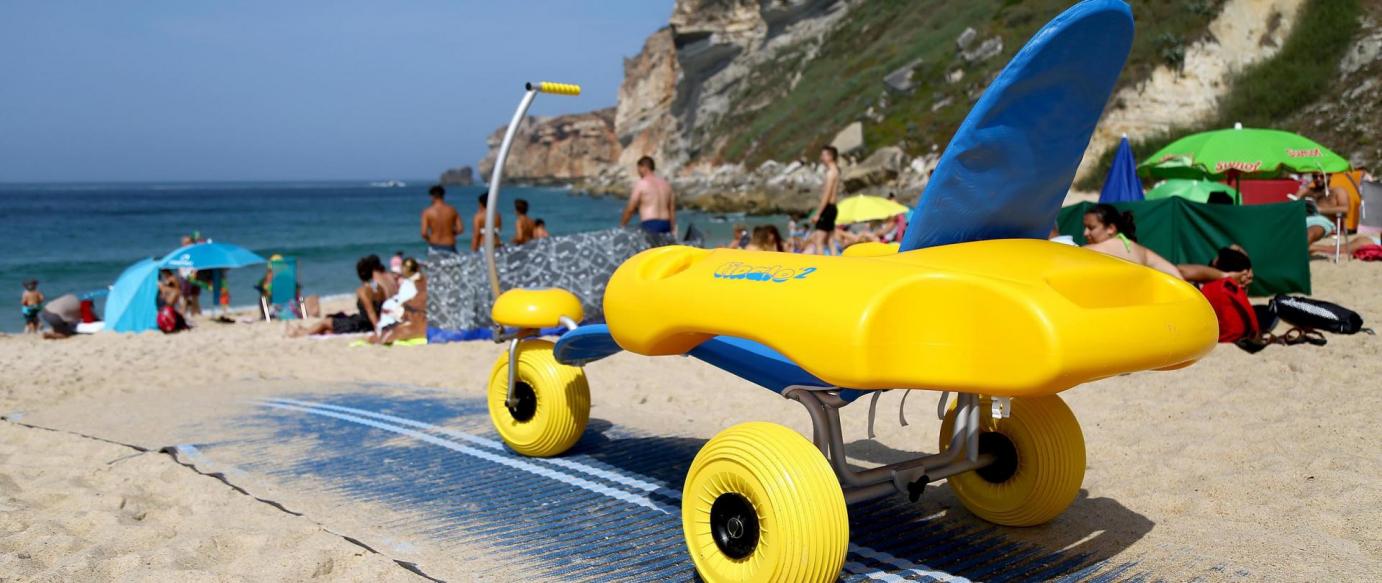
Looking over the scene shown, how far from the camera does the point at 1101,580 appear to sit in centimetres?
358

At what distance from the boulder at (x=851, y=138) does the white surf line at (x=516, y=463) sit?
117 feet

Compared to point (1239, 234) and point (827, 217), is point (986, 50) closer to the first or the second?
point (827, 217)

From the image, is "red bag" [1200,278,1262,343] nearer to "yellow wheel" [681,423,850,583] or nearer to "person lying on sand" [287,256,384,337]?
"yellow wheel" [681,423,850,583]

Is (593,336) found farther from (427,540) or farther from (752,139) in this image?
(752,139)

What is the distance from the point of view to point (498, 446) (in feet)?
19.1

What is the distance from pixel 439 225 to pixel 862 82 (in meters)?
38.5

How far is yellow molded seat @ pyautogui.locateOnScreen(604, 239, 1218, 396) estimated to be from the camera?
2891 millimetres

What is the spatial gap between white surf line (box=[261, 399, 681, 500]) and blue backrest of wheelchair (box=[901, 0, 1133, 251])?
6.56 ft

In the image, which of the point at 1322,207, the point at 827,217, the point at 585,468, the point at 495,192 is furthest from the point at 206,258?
the point at 1322,207

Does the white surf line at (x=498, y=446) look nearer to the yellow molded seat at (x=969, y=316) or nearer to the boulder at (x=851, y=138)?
Result: the yellow molded seat at (x=969, y=316)

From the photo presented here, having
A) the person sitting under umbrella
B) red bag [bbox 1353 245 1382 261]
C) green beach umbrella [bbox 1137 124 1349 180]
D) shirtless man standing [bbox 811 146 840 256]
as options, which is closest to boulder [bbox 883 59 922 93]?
the person sitting under umbrella

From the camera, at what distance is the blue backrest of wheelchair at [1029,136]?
3.07 metres

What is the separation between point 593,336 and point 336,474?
173 centimetres

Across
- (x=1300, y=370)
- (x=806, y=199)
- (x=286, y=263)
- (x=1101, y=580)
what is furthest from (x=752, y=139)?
(x=1101, y=580)
